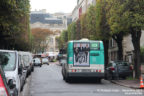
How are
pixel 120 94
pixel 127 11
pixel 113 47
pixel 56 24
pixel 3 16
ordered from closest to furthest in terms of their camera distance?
pixel 120 94, pixel 3 16, pixel 127 11, pixel 113 47, pixel 56 24

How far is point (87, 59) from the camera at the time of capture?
67.2 ft

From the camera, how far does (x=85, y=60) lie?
20.5m

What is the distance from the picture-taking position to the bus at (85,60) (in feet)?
66.4

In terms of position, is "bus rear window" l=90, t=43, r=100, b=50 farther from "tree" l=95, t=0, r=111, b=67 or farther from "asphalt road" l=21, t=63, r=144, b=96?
"tree" l=95, t=0, r=111, b=67

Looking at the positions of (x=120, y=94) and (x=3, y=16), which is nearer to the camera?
(x=120, y=94)

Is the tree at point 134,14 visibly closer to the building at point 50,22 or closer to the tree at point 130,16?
the tree at point 130,16

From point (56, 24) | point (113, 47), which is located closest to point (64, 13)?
point (56, 24)

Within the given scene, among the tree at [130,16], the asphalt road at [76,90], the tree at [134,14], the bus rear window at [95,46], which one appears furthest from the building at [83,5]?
the asphalt road at [76,90]

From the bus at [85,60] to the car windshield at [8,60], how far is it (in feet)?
25.0

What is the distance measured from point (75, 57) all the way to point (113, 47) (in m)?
33.5

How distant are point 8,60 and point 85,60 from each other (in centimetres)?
835

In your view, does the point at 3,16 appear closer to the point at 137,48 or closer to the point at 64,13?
the point at 137,48

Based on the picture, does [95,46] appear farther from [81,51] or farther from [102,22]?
[102,22]

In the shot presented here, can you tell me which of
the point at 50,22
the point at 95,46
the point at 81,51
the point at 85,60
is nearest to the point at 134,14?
the point at 95,46
